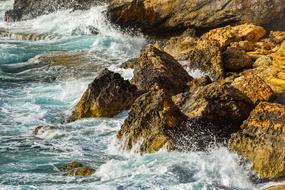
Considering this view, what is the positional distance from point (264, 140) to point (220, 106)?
1619mm

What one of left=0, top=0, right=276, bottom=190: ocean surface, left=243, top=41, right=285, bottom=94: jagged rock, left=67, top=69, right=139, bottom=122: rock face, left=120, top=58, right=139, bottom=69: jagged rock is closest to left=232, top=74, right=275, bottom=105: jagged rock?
left=243, top=41, right=285, bottom=94: jagged rock

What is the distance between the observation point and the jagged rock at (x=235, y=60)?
52.7ft

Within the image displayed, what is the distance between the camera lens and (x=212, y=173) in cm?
1044

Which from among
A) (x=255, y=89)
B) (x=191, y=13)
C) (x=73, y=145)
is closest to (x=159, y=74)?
→ (x=255, y=89)

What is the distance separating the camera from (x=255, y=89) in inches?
514

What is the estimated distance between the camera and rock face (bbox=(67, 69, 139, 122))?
1444 cm

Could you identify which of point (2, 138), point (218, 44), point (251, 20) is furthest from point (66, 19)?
point (2, 138)

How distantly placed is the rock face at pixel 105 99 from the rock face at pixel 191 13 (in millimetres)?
8209

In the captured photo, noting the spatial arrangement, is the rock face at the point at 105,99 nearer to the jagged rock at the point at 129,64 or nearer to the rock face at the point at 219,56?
the rock face at the point at 219,56

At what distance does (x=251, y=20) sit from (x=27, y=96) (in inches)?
359

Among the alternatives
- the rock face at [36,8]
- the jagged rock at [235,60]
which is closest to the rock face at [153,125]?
the jagged rock at [235,60]

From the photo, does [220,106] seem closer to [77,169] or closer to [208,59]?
→ [77,169]

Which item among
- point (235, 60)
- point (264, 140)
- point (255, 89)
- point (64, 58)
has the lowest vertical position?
point (264, 140)

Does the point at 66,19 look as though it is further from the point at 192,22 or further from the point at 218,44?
the point at 218,44
